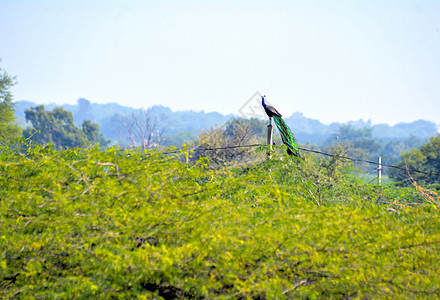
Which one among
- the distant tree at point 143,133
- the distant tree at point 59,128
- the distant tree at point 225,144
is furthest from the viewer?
the distant tree at point 59,128

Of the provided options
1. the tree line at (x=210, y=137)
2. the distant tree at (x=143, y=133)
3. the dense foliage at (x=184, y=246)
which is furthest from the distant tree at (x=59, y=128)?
the dense foliage at (x=184, y=246)

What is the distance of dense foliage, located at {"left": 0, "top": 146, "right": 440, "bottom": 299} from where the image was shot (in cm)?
488

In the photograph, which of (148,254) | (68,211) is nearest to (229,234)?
(148,254)

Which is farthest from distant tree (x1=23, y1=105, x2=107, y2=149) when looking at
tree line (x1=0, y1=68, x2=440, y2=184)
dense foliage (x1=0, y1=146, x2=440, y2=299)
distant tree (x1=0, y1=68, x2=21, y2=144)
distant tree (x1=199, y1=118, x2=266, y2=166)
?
dense foliage (x1=0, y1=146, x2=440, y2=299)

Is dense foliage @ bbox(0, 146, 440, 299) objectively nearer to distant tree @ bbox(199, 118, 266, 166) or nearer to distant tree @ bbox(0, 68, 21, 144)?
distant tree @ bbox(199, 118, 266, 166)

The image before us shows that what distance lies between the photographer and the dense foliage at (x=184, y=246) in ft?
16.0

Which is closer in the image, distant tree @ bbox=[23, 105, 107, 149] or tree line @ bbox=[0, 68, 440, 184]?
tree line @ bbox=[0, 68, 440, 184]

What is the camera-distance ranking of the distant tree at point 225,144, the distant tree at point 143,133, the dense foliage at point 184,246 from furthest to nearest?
the distant tree at point 143,133, the distant tree at point 225,144, the dense foliage at point 184,246

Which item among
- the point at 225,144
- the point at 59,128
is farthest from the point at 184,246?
the point at 59,128

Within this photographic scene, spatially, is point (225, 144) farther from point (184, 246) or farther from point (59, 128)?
point (59, 128)

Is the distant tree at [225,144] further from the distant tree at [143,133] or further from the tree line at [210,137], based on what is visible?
the distant tree at [143,133]

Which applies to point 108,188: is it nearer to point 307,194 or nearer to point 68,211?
point 68,211

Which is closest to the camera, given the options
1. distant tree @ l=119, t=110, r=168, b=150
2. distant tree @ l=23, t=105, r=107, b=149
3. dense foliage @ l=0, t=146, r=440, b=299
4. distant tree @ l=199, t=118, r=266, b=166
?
dense foliage @ l=0, t=146, r=440, b=299

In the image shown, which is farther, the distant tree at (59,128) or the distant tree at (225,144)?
the distant tree at (59,128)
